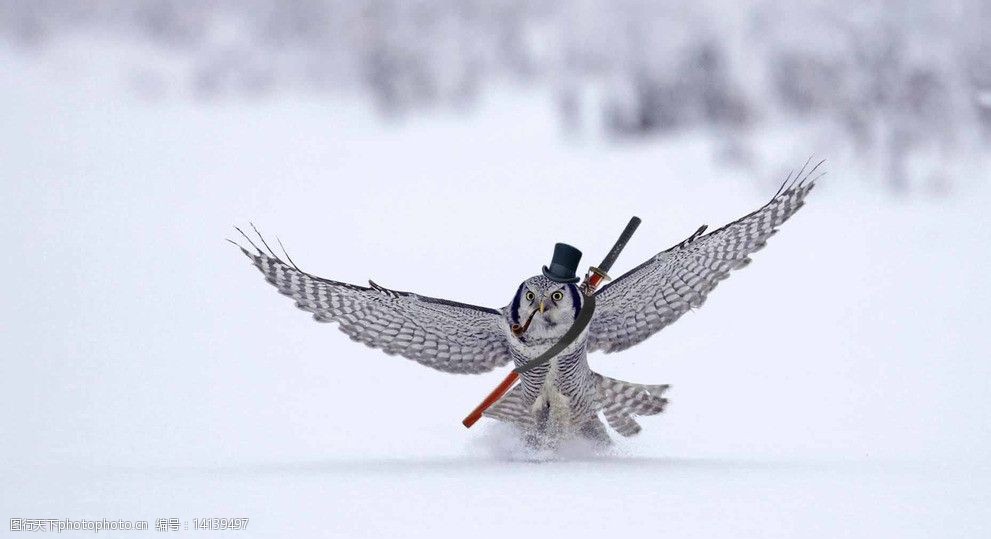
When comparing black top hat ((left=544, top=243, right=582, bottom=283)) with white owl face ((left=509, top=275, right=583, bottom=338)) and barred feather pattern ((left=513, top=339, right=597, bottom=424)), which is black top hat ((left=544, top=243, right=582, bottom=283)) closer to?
white owl face ((left=509, top=275, right=583, bottom=338))

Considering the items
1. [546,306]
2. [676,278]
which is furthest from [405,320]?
[676,278]

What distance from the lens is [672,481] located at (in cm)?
407

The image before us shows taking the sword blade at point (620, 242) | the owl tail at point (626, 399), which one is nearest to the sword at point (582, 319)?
the sword blade at point (620, 242)

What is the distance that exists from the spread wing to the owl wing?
38 cm

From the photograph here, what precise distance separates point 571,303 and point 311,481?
3.32 feet

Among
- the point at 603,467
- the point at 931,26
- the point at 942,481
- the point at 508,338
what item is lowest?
the point at 942,481

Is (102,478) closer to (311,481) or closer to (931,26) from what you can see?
(311,481)

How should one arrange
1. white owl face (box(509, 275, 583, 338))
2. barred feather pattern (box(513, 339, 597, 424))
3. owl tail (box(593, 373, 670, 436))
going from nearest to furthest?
1. white owl face (box(509, 275, 583, 338))
2. barred feather pattern (box(513, 339, 597, 424))
3. owl tail (box(593, 373, 670, 436))

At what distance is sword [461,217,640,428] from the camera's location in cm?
413

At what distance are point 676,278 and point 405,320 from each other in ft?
3.13

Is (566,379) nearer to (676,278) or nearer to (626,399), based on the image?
(626,399)

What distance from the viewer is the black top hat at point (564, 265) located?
4.14 metres

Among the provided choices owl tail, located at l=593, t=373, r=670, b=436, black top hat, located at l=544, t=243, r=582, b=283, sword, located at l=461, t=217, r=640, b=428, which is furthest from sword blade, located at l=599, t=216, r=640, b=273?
owl tail, located at l=593, t=373, r=670, b=436

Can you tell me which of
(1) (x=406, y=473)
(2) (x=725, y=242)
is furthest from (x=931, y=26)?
(1) (x=406, y=473)
